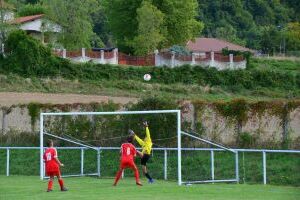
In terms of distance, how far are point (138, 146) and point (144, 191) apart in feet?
33.9

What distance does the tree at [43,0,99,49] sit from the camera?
83.9 meters

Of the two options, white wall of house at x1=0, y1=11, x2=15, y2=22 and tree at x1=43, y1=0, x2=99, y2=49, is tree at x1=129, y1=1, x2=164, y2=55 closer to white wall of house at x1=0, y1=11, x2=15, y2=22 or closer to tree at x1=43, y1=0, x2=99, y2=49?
tree at x1=43, y1=0, x2=99, y2=49

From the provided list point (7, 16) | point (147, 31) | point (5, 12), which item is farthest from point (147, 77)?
point (147, 31)

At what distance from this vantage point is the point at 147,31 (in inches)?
3455

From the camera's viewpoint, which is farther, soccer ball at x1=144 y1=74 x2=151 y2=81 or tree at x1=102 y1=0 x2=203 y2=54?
tree at x1=102 y1=0 x2=203 y2=54

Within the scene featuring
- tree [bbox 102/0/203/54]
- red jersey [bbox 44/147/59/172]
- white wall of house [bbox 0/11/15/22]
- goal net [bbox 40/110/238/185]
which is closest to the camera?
red jersey [bbox 44/147/59/172]

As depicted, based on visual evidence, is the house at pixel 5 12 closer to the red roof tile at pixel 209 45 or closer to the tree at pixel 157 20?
the tree at pixel 157 20

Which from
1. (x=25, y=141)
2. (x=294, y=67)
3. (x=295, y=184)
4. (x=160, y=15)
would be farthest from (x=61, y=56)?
(x=295, y=184)

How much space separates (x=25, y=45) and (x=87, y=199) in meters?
49.2

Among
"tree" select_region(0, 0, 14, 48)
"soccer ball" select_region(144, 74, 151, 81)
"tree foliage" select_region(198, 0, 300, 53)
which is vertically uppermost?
"tree foliage" select_region(198, 0, 300, 53)

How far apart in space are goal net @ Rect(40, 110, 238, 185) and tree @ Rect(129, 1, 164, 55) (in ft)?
151

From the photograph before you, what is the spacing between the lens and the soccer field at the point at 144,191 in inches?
982

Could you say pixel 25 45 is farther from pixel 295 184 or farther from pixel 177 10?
pixel 295 184

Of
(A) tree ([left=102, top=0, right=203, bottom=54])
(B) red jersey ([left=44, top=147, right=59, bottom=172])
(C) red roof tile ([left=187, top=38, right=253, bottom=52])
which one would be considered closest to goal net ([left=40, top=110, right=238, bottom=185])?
(B) red jersey ([left=44, top=147, right=59, bottom=172])
